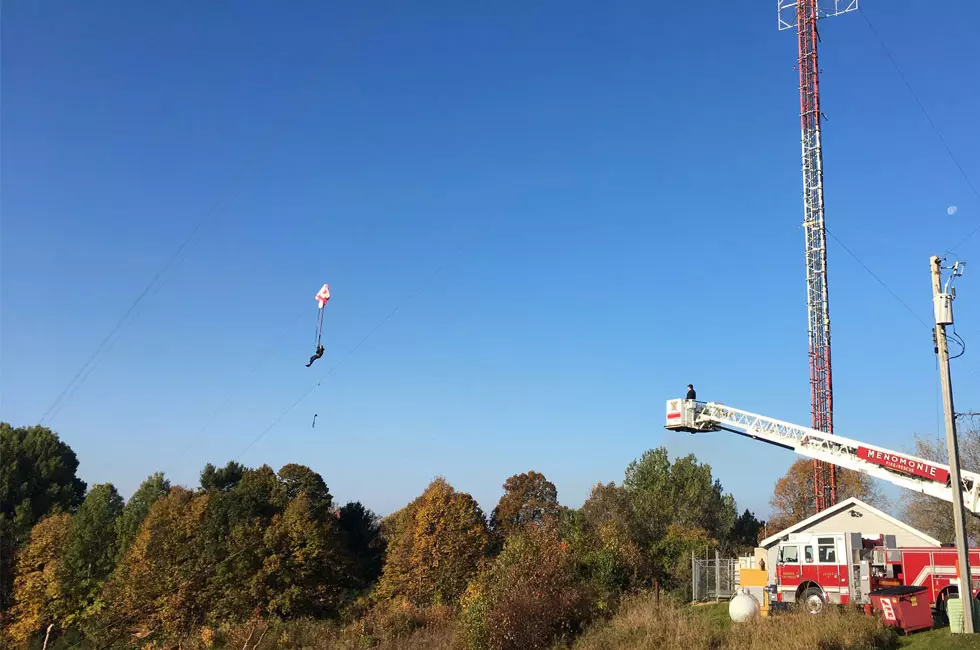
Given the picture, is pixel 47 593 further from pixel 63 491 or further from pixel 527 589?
pixel 527 589

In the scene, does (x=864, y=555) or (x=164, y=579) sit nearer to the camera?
(x=864, y=555)

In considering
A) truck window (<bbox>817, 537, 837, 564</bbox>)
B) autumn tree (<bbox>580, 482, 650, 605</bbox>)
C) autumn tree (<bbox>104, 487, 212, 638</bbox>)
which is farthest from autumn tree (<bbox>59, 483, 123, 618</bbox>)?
truck window (<bbox>817, 537, 837, 564</bbox>)

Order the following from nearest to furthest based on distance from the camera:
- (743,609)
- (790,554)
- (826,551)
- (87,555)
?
(743,609) < (826,551) < (790,554) < (87,555)

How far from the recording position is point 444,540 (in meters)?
56.2

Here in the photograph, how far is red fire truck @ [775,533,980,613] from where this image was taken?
23703 mm

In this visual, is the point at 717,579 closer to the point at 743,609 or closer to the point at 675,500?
the point at 743,609

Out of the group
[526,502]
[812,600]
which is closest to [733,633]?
[812,600]

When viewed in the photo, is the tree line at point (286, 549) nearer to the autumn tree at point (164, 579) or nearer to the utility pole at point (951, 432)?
the autumn tree at point (164, 579)

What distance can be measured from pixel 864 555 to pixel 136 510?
61.3 m

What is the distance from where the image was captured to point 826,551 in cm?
2653

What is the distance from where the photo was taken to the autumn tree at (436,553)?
52750 mm

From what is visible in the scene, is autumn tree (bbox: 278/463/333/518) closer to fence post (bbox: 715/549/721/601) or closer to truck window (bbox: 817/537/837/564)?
fence post (bbox: 715/549/721/601)

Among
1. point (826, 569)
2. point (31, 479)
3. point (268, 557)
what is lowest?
point (268, 557)

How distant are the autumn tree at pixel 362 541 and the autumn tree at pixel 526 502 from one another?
64.2ft
